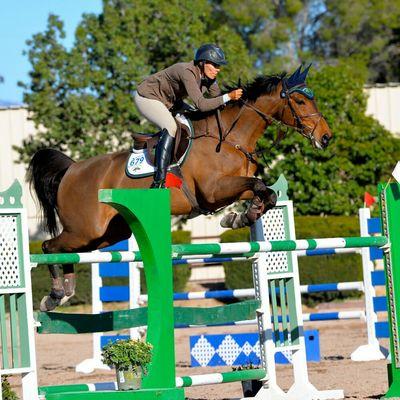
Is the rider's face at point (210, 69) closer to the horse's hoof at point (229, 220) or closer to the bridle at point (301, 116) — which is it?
the bridle at point (301, 116)

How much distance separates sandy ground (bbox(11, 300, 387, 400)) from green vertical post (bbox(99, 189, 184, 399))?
1.98 m

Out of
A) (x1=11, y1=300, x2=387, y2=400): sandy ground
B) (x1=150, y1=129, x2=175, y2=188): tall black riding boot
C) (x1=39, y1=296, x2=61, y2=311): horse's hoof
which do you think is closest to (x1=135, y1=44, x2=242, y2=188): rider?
(x1=150, y1=129, x2=175, y2=188): tall black riding boot

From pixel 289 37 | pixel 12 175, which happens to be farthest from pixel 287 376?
pixel 289 37

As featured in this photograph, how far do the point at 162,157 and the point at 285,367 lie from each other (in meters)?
2.94

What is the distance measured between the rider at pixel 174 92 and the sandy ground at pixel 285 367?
181 centimetres

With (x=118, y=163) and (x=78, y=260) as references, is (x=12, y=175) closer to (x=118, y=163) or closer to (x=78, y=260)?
(x=118, y=163)

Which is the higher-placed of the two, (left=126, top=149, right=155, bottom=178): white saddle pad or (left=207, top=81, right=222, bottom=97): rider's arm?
(left=207, top=81, right=222, bottom=97): rider's arm

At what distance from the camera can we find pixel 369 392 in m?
6.78

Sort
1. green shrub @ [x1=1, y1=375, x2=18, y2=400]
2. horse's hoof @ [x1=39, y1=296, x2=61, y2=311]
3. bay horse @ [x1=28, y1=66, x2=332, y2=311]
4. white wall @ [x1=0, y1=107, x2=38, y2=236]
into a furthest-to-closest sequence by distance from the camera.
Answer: white wall @ [x1=0, y1=107, x2=38, y2=236] → bay horse @ [x1=28, y1=66, x2=332, y2=311] → horse's hoof @ [x1=39, y1=296, x2=61, y2=311] → green shrub @ [x1=1, y1=375, x2=18, y2=400]

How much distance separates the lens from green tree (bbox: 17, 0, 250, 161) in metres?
19.8

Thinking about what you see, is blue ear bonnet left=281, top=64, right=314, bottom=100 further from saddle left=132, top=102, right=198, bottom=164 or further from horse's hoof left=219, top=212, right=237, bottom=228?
horse's hoof left=219, top=212, right=237, bottom=228

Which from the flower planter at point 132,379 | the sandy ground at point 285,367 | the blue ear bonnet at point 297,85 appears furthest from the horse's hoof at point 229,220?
the flower planter at point 132,379

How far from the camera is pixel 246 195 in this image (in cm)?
713

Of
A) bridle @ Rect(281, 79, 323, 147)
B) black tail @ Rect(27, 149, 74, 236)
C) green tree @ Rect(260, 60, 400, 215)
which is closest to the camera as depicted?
bridle @ Rect(281, 79, 323, 147)
